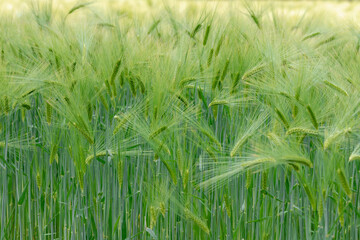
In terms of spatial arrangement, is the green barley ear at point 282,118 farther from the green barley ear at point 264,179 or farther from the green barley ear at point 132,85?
the green barley ear at point 132,85

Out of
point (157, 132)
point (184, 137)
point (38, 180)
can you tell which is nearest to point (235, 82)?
point (184, 137)

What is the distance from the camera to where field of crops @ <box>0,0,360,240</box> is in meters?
1.69

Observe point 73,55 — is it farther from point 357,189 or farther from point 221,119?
point 357,189

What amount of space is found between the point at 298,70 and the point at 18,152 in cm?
107

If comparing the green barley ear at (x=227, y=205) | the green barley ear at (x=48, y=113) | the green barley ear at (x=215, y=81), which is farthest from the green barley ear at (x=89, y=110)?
the green barley ear at (x=227, y=205)

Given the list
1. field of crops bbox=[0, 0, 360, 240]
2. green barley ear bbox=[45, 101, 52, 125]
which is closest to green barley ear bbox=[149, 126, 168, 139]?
field of crops bbox=[0, 0, 360, 240]

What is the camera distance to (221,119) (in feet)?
6.75

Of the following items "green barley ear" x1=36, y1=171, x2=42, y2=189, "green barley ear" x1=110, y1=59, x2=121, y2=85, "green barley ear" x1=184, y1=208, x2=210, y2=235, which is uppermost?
"green barley ear" x1=110, y1=59, x2=121, y2=85

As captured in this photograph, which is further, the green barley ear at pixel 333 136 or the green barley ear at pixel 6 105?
the green barley ear at pixel 6 105

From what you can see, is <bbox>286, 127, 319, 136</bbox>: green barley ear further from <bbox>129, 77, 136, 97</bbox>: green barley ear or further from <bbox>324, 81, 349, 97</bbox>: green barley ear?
<bbox>129, 77, 136, 97</bbox>: green barley ear

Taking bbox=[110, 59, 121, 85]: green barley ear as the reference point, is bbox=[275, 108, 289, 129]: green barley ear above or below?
below

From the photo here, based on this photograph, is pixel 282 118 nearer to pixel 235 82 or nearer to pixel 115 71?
pixel 235 82

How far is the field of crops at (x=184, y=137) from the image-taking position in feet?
5.56

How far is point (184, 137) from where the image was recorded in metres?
1.86
